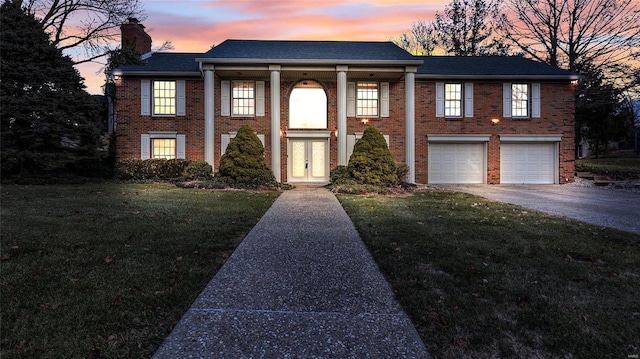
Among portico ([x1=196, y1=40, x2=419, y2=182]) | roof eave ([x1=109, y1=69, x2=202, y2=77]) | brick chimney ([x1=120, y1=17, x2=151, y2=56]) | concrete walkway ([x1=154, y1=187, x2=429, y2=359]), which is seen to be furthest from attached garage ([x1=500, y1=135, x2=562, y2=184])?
brick chimney ([x1=120, y1=17, x2=151, y2=56])

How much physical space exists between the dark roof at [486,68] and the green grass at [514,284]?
11498 mm

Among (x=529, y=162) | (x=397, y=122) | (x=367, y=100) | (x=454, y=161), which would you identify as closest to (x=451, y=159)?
(x=454, y=161)

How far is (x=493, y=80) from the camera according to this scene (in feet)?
54.9

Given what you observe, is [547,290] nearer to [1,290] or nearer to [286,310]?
[286,310]

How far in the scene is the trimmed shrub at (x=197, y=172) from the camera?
13711 millimetres

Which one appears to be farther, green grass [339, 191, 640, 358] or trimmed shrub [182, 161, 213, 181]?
trimmed shrub [182, 161, 213, 181]

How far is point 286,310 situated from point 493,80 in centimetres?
1718

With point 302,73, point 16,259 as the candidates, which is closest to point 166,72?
point 302,73

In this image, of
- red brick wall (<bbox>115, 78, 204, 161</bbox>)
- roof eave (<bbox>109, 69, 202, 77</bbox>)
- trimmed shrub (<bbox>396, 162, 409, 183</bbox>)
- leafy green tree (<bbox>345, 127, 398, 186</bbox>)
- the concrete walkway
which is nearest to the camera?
the concrete walkway

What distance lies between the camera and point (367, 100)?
16.7m

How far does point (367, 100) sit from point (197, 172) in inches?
330

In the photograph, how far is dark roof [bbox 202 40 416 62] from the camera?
1493 centimetres

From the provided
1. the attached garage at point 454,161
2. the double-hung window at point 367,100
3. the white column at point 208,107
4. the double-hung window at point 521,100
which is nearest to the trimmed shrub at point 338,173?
the double-hung window at point 367,100

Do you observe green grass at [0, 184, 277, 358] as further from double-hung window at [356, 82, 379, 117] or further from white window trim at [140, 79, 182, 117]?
double-hung window at [356, 82, 379, 117]
